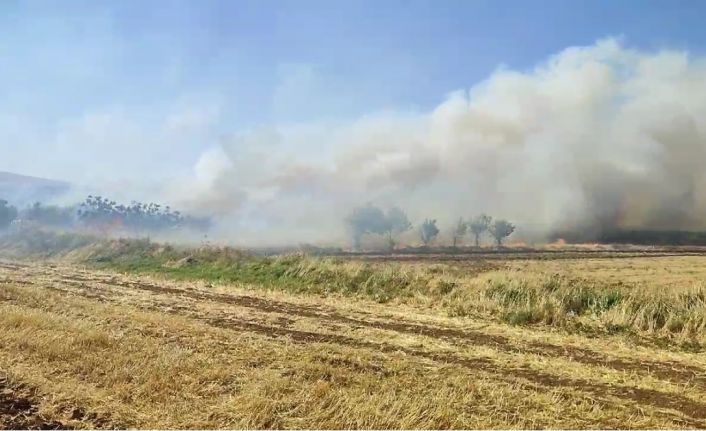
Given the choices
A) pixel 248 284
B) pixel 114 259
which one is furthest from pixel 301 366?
pixel 114 259

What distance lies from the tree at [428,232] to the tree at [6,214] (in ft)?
274

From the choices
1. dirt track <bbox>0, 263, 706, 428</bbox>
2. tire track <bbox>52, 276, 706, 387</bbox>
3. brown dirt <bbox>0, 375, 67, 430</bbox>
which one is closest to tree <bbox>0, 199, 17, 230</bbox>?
dirt track <bbox>0, 263, 706, 428</bbox>

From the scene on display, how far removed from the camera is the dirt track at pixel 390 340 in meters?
9.30

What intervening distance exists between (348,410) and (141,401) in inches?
121

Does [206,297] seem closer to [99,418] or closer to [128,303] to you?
[128,303]

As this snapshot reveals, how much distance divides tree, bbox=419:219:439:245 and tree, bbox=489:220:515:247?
12477mm

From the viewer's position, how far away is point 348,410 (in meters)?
7.53

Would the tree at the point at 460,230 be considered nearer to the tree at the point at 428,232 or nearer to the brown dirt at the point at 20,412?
the tree at the point at 428,232

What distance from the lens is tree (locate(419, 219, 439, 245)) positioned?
117938 millimetres

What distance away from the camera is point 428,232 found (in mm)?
118000

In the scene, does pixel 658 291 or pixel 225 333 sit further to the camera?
pixel 658 291

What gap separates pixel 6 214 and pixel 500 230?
10378 cm

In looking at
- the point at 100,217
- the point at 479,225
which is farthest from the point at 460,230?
the point at 100,217

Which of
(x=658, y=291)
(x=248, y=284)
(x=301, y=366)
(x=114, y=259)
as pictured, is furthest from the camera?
(x=114, y=259)
